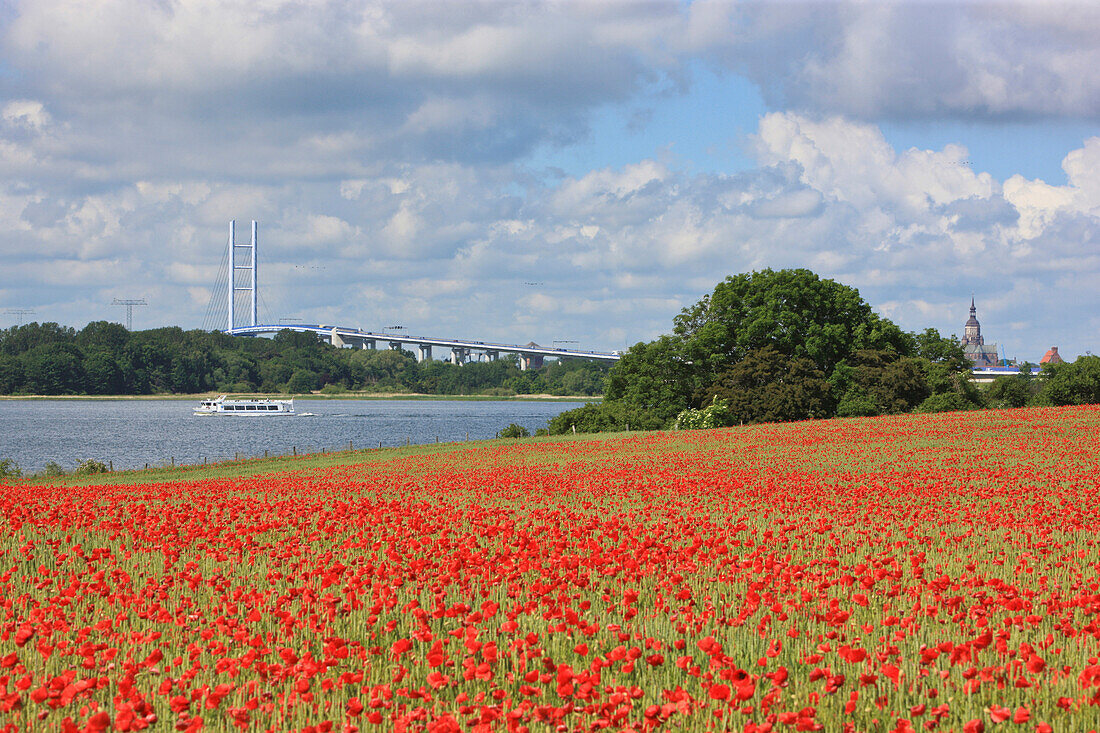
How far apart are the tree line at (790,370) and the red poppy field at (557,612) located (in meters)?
45.4

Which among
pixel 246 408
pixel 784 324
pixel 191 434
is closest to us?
pixel 784 324

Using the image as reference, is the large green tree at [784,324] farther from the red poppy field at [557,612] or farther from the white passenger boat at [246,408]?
the white passenger boat at [246,408]

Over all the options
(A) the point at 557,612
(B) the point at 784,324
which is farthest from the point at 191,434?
(A) the point at 557,612

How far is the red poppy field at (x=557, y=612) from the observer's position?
625 centimetres

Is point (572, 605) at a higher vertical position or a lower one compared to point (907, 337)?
lower

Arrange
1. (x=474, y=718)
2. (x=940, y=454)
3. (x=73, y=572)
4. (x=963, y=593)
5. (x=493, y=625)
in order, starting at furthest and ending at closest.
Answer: (x=940, y=454), (x=73, y=572), (x=963, y=593), (x=493, y=625), (x=474, y=718)

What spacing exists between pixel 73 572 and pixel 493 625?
5.67m

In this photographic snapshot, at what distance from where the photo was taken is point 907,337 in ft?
245

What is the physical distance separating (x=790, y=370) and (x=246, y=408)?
351 feet

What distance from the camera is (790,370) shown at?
66.6 meters

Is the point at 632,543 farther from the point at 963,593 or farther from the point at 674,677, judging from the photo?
the point at 674,677

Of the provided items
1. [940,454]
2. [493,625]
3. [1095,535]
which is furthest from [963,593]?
[940,454]

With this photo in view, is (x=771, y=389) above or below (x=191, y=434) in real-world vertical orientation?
above

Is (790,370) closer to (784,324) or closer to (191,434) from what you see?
(784,324)
